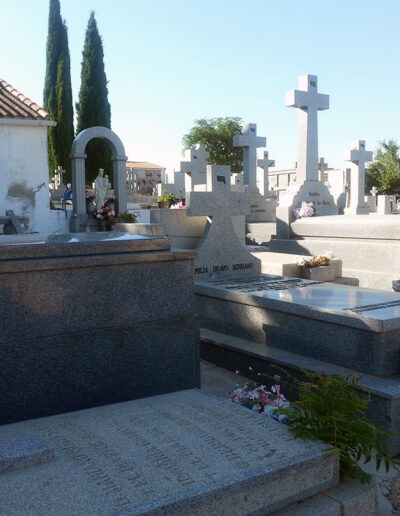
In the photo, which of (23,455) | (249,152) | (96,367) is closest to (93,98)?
(249,152)

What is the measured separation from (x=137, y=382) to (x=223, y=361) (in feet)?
4.71

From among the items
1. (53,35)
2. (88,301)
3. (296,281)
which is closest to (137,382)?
(88,301)

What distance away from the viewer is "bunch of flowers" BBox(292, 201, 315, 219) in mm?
10875

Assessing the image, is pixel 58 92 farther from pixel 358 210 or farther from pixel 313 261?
pixel 313 261

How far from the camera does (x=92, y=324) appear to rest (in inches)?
135

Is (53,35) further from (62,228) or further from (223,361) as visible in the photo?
(223,361)

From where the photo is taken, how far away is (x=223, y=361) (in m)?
4.90

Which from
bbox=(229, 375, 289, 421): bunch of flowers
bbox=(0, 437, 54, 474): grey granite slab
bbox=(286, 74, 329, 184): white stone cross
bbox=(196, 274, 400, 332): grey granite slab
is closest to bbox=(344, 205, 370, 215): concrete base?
bbox=(286, 74, 329, 184): white stone cross

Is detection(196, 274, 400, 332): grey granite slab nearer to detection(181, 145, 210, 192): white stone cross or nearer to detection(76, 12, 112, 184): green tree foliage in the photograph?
detection(181, 145, 210, 192): white stone cross

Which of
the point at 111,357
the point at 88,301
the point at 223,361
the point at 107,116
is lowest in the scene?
the point at 223,361

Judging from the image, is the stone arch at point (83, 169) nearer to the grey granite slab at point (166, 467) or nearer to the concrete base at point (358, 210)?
the concrete base at point (358, 210)

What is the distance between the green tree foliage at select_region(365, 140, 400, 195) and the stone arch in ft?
103

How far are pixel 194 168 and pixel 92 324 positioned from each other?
13.3 m

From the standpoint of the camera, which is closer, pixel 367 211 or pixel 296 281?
pixel 296 281
